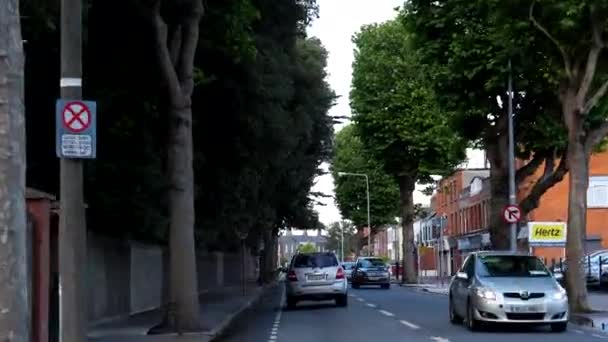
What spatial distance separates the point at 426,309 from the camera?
30.7 metres

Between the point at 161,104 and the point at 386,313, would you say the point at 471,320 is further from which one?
the point at 161,104

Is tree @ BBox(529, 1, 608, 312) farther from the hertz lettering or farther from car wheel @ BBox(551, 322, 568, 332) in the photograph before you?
the hertz lettering

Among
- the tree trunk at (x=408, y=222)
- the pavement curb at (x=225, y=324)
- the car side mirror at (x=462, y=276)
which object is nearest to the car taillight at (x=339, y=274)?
the pavement curb at (x=225, y=324)

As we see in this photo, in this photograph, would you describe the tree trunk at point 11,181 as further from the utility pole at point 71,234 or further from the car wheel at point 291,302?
the car wheel at point 291,302

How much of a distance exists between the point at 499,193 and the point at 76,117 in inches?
1003

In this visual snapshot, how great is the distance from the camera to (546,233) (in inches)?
1465

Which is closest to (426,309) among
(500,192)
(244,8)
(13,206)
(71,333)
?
(500,192)

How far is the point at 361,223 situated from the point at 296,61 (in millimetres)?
55517

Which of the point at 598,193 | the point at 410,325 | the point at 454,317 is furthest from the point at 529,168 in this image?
the point at 598,193

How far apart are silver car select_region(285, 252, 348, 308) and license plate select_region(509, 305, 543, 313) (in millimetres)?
12654

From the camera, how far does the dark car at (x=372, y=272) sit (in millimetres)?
55375

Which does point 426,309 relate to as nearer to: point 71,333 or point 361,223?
point 71,333

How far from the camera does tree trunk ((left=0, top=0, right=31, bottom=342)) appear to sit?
565cm

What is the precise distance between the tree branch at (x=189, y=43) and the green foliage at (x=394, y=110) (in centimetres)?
3307
